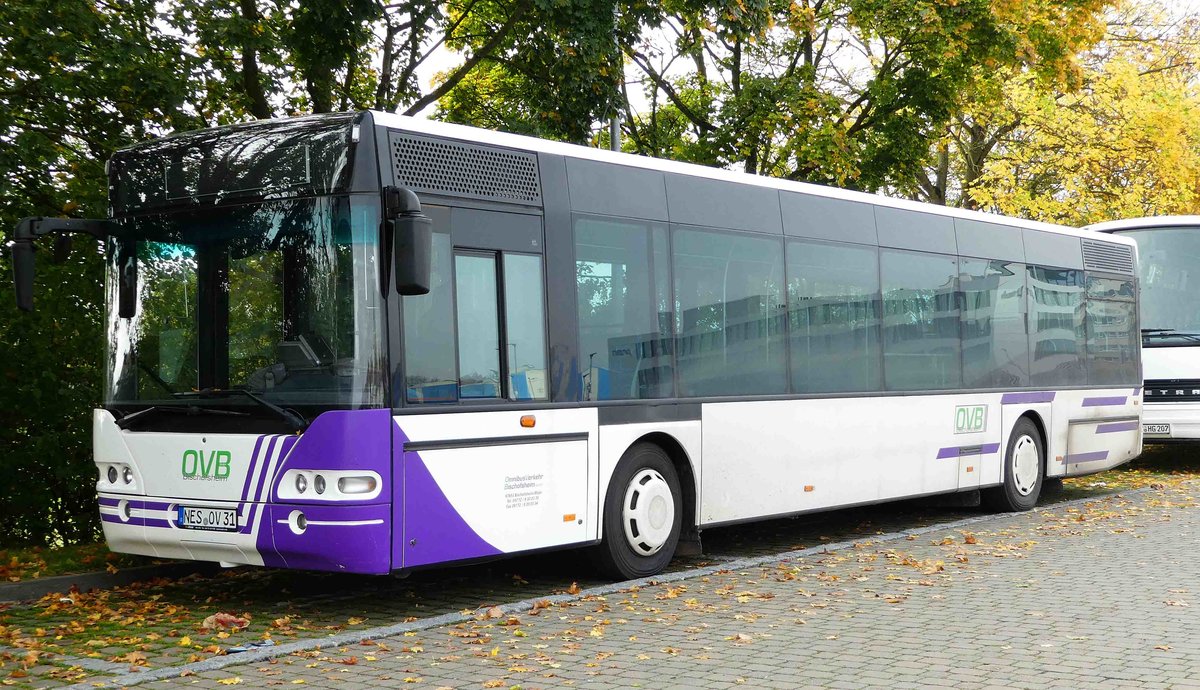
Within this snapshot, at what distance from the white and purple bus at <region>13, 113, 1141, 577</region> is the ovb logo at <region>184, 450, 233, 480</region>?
0.02 m

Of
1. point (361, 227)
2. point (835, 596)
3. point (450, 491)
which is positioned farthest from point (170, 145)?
point (835, 596)

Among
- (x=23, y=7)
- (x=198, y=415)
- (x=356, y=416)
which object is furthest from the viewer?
(x=23, y=7)

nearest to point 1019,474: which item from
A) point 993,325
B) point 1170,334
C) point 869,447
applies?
point 993,325

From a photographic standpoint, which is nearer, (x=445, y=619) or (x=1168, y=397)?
(x=445, y=619)

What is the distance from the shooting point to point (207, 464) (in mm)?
8773

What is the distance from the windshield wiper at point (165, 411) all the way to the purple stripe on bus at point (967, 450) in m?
7.85

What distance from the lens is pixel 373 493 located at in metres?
8.33

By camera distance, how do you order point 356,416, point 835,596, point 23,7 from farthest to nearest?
point 23,7 → point 835,596 → point 356,416

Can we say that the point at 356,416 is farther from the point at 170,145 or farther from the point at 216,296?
the point at 170,145

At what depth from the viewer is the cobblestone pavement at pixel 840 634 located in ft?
22.9

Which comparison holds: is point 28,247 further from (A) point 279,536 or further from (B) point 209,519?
(A) point 279,536

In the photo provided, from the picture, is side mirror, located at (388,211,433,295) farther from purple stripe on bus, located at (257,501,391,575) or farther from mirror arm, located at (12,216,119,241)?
mirror arm, located at (12,216,119,241)

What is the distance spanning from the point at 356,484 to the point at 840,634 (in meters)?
2.98

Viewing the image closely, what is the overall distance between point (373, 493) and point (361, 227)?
160cm
